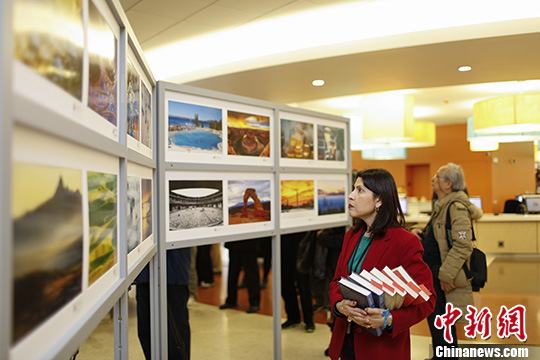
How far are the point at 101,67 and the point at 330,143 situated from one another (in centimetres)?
278

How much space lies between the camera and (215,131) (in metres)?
2.76

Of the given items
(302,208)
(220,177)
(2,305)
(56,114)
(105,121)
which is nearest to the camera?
(2,305)

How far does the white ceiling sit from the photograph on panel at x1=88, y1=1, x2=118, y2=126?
3.00 meters

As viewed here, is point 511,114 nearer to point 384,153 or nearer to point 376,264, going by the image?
point 384,153

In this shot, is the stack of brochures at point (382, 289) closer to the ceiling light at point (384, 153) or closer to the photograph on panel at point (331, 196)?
the photograph on panel at point (331, 196)

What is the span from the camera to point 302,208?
3533 mm

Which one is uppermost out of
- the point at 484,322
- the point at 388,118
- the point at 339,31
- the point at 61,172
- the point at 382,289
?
the point at 339,31

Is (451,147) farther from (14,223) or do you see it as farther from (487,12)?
(14,223)

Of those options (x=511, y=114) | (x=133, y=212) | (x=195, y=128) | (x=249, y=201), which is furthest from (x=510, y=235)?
(x=133, y=212)

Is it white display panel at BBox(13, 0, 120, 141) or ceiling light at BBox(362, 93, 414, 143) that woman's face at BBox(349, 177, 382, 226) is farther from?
ceiling light at BBox(362, 93, 414, 143)

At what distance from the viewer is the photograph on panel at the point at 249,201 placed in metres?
2.93

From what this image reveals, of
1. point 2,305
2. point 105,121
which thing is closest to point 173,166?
point 105,121

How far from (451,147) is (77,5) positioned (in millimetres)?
15820

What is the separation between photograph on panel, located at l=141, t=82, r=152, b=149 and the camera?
206 centimetres
